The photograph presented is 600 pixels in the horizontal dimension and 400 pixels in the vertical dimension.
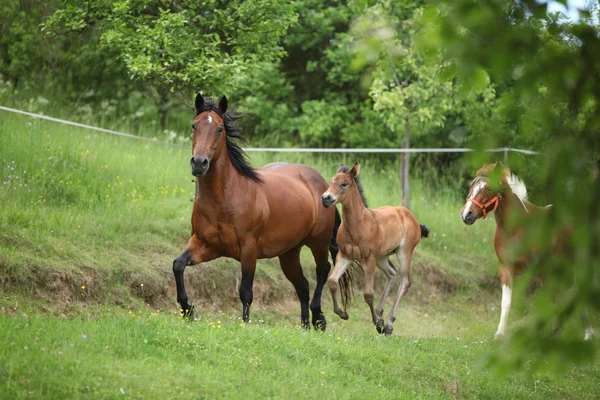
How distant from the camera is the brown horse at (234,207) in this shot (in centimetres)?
909

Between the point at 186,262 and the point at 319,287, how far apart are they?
2505mm

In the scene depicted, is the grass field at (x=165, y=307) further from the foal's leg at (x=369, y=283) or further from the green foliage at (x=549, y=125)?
the green foliage at (x=549, y=125)

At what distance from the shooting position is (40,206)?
1227 centimetres

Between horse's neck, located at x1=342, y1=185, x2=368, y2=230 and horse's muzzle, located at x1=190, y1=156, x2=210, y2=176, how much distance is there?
2.29 meters

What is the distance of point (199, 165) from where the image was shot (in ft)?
28.9

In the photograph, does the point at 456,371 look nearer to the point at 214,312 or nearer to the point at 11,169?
the point at 214,312

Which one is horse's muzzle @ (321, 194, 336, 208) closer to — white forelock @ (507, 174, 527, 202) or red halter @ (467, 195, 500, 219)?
red halter @ (467, 195, 500, 219)

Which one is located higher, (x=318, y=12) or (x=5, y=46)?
(x=318, y=12)

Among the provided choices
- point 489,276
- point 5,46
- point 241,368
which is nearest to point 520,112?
point 241,368

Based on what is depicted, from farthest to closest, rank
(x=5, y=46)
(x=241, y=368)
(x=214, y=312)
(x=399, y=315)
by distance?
1. (x=5, y=46)
2. (x=399, y=315)
3. (x=214, y=312)
4. (x=241, y=368)

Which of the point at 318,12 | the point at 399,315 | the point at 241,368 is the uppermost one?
the point at 318,12

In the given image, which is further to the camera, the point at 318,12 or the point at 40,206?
the point at 318,12

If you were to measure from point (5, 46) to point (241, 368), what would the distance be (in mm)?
14777

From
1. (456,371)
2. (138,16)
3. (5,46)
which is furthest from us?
(5,46)
